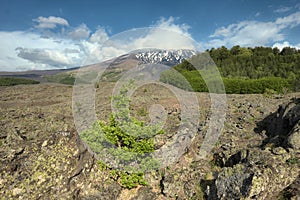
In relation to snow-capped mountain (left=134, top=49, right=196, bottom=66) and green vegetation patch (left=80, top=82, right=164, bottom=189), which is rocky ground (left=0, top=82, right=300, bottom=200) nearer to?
green vegetation patch (left=80, top=82, right=164, bottom=189)

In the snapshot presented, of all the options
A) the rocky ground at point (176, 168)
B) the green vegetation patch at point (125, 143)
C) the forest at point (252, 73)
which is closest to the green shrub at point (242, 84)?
the forest at point (252, 73)

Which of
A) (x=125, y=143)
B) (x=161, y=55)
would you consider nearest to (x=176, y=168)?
(x=125, y=143)

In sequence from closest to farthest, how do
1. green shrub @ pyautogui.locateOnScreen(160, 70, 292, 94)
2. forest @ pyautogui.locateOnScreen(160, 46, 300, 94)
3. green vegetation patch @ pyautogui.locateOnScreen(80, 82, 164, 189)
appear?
green vegetation patch @ pyautogui.locateOnScreen(80, 82, 164, 189) → green shrub @ pyautogui.locateOnScreen(160, 70, 292, 94) → forest @ pyautogui.locateOnScreen(160, 46, 300, 94)

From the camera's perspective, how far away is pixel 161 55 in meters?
Result: 19.2

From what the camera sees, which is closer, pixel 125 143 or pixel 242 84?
pixel 125 143

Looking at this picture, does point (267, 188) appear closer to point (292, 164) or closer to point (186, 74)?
point (292, 164)

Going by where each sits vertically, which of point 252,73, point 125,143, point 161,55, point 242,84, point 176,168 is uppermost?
point 161,55

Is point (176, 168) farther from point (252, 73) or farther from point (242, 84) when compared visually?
point (252, 73)

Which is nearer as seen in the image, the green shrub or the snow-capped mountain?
the snow-capped mountain

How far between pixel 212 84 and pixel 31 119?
→ 3067 cm

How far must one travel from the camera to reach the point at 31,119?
2381 cm

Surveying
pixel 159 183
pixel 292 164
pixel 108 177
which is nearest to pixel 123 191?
pixel 108 177

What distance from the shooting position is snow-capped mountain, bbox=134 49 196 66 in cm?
1530

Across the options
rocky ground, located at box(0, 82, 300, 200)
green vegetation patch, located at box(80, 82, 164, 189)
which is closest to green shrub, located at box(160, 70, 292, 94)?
rocky ground, located at box(0, 82, 300, 200)
